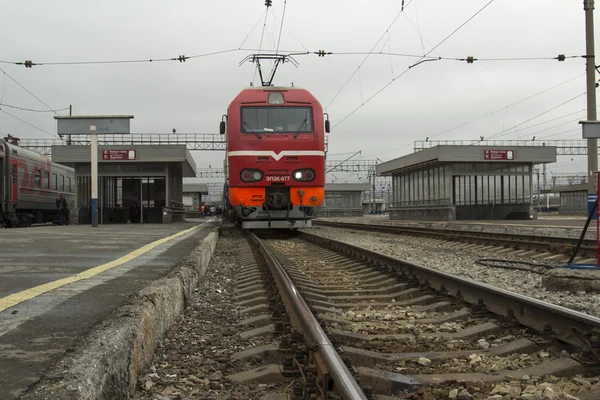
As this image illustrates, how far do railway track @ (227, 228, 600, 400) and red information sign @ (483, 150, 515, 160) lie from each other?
2611cm

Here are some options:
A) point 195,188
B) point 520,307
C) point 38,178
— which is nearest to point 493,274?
point 520,307

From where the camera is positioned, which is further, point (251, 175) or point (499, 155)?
point (499, 155)

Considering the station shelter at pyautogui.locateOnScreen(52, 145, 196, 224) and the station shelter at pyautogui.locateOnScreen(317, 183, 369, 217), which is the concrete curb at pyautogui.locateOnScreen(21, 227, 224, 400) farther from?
the station shelter at pyautogui.locateOnScreen(317, 183, 369, 217)

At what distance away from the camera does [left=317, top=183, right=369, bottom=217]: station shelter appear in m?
61.6

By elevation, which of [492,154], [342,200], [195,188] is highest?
[492,154]

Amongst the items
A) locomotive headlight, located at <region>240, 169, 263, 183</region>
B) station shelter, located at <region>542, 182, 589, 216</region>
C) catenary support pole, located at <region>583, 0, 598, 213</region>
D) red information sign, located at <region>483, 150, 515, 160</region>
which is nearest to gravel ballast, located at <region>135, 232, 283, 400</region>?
locomotive headlight, located at <region>240, 169, 263, 183</region>

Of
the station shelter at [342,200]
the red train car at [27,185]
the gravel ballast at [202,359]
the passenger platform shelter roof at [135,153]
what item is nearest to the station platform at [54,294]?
the gravel ballast at [202,359]

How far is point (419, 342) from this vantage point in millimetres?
3670

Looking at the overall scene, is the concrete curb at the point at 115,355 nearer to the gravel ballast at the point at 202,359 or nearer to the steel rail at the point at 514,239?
the gravel ballast at the point at 202,359

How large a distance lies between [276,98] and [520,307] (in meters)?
10.6

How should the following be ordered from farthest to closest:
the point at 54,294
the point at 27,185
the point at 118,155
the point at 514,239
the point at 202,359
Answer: the point at 118,155 < the point at 27,185 < the point at 514,239 < the point at 54,294 < the point at 202,359

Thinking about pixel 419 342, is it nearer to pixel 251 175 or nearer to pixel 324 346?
pixel 324 346

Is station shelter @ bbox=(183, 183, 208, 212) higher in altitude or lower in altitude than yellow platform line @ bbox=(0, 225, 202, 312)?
higher

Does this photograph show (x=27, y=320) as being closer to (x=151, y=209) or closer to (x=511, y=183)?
(x=151, y=209)
